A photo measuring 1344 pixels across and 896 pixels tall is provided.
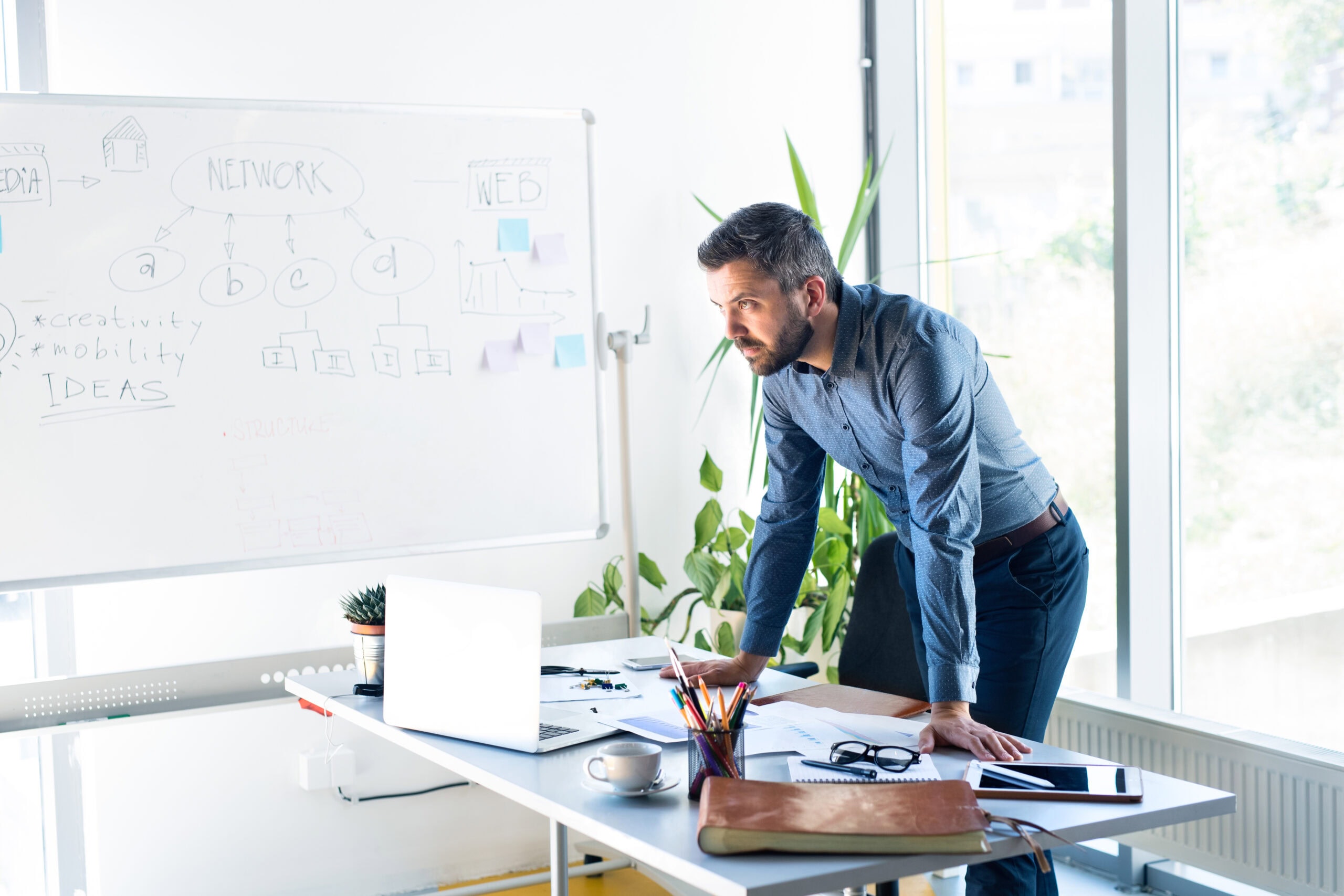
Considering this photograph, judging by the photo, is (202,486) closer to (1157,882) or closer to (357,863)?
(357,863)

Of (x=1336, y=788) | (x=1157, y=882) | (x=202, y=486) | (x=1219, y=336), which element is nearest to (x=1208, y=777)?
(x=1336, y=788)

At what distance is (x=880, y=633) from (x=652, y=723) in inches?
33.1

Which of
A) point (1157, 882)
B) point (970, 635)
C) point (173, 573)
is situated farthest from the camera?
point (1157, 882)

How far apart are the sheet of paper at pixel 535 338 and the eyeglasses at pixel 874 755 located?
159 centimetres

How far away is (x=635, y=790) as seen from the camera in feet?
4.62

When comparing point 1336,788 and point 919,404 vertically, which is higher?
point 919,404

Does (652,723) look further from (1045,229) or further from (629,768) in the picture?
(1045,229)

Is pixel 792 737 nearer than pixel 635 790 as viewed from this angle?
No

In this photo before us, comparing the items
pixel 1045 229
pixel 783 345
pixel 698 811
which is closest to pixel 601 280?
pixel 1045 229

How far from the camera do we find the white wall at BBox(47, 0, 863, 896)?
2807 mm

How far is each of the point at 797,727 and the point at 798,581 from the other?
47 cm

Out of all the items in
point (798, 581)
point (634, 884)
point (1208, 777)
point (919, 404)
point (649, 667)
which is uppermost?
point (919, 404)

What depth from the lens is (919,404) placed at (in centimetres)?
176

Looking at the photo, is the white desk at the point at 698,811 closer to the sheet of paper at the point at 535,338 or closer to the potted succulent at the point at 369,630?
the potted succulent at the point at 369,630
